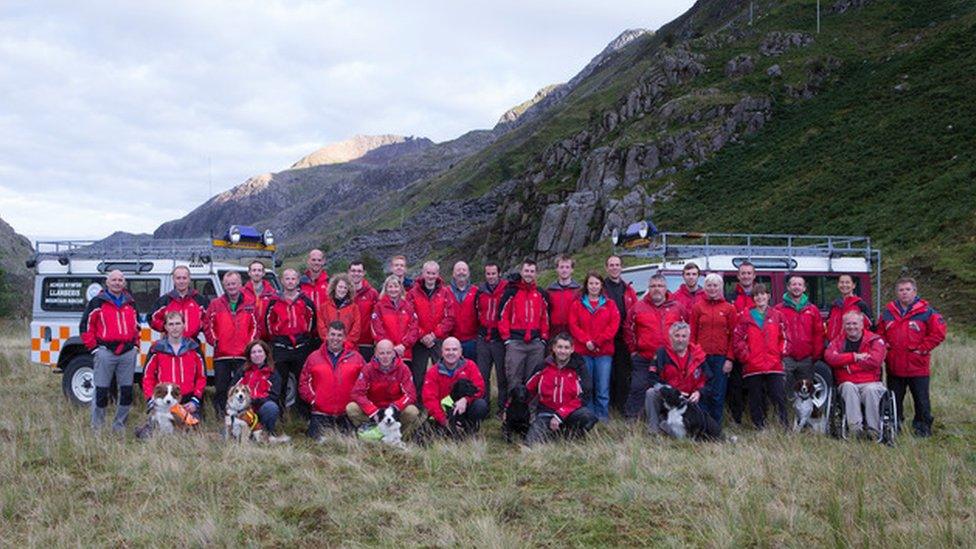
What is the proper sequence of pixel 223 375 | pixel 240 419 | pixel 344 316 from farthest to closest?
pixel 344 316 < pixel 223 375 < pixel 240 419

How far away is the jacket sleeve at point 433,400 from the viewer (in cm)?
762

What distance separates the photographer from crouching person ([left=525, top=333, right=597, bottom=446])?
745 cm

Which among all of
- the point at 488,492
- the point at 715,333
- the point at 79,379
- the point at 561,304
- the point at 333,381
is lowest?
the point at 488,492

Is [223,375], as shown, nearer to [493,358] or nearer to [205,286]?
[205,286]

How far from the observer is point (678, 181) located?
44.5 meters

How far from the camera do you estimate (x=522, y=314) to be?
8.51 m

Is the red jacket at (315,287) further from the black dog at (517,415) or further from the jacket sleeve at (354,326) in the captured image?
the black dog at (517,415)

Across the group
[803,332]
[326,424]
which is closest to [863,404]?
[803,332]

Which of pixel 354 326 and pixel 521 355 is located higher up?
pixel 354 326

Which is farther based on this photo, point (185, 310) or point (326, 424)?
point (185, 310)

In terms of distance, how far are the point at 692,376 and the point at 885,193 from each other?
29877 mm

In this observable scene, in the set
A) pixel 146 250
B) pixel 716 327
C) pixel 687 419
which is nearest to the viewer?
pixel 687 419

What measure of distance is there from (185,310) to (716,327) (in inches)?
232

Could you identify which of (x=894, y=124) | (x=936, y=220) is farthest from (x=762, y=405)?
(x=894, y=124)
